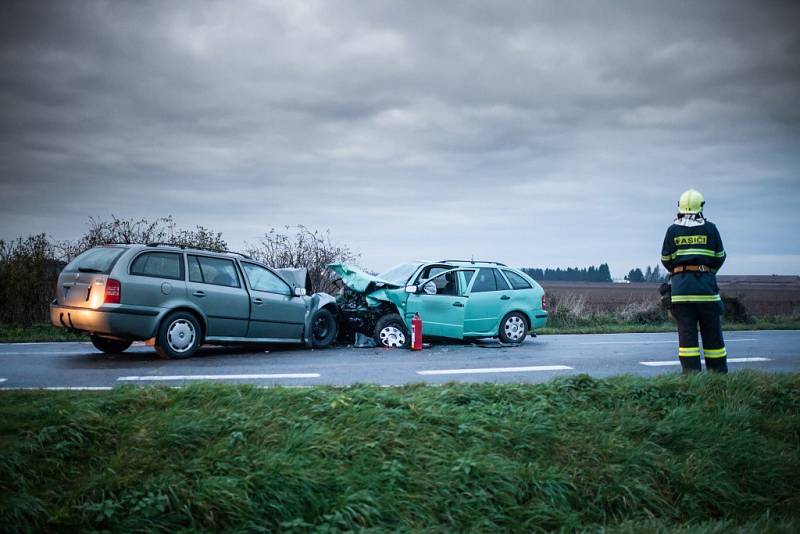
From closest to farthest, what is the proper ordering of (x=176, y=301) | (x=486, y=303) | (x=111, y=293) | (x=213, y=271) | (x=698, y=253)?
1. (x=698, y=253)
2. (x=111, y=293)
3. (x=176, y=301)
4. (x=213, y=271)
5. (x=486, y=303)

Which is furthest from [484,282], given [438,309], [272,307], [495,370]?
[272,307]

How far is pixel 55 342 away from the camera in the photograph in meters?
13.2

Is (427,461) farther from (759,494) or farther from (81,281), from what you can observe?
(81,281)

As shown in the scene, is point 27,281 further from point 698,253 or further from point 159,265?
point 698,253

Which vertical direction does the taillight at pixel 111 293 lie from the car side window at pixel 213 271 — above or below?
below

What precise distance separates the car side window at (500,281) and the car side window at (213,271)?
5105mm

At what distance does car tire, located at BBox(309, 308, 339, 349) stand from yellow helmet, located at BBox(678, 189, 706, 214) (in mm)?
6861

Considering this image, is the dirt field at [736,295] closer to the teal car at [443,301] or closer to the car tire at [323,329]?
the teal car at [443,301]

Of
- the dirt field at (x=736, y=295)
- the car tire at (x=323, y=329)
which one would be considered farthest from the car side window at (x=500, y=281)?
the dirt field at (x=736, y=295)

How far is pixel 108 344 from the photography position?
1122 centimetres

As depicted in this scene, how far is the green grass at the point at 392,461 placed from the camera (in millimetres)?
4023

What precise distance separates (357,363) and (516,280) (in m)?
4.77

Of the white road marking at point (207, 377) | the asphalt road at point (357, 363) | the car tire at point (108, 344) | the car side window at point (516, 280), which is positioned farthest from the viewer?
the car side window at point (516, 280)

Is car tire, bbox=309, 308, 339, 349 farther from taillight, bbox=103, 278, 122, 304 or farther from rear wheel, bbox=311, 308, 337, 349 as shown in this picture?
taillight, bbox=103, 278, 122, 304
